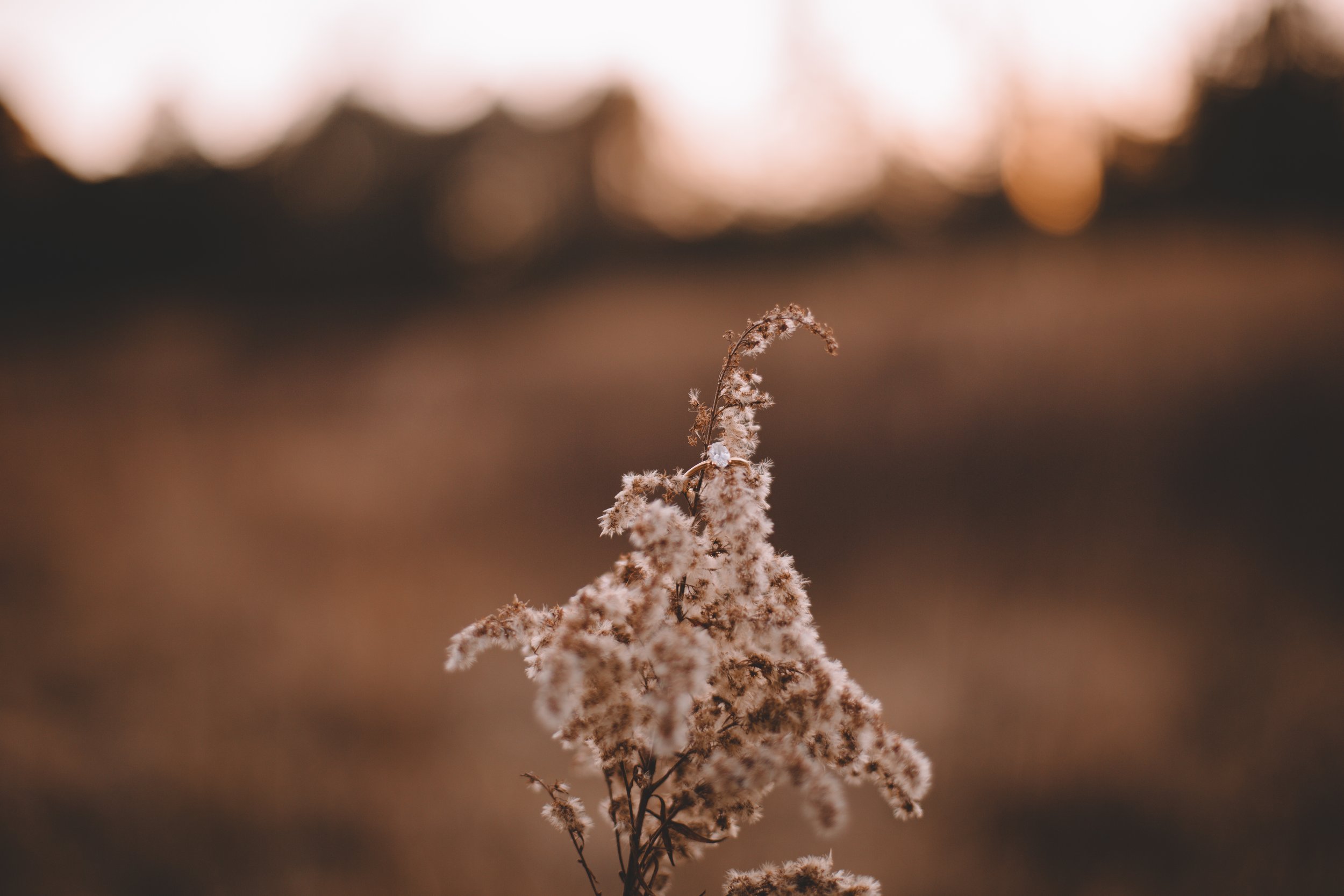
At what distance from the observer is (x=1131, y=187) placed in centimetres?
595

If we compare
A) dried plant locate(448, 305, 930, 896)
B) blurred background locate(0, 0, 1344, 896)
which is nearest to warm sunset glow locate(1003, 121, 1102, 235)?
blurred background locate(0, 0, 1344, 896)

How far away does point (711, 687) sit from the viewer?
1.04m

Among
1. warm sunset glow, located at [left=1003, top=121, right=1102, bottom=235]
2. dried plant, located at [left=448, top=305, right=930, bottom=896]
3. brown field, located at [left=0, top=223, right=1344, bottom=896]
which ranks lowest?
dried plant, located at [left=448, top=305, right=930, bottom=896]

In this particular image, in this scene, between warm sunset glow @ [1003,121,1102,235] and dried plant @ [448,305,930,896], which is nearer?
dried plant @ [448,305,930,896]

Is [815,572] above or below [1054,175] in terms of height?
below

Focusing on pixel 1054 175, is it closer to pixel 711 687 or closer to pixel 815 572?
pixel 815 572

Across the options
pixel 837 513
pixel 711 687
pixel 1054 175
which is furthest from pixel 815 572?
pixel 711 687

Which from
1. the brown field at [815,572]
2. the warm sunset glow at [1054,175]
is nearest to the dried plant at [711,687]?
the brown field at [815,572]

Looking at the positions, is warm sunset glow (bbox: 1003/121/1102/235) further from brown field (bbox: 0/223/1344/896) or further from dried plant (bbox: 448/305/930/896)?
dried plant (bbox: 448/305/930/896)

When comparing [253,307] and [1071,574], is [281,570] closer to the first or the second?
[253,307]

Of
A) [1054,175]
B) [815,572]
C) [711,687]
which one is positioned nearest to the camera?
[711,687]

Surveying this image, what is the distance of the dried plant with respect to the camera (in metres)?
0.91

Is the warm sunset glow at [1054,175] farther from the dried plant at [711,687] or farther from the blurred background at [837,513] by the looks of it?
the dried plant at [711,687]

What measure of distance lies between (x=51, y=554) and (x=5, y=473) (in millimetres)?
1371
